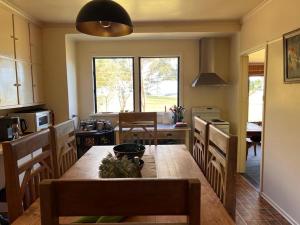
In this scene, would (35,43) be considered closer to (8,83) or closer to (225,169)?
(8,83)

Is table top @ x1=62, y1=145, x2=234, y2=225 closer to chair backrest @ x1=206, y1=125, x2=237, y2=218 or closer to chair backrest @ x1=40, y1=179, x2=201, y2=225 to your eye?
chair backrest @ x1=206, y1=125, x2=237, y2=218

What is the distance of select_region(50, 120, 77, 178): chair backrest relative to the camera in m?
1.62

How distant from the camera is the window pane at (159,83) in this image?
428 cm

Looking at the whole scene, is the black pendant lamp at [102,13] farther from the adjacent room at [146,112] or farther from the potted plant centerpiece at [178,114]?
the potted plant centerpiece at [178,114]

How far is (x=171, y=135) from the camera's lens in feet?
12.3

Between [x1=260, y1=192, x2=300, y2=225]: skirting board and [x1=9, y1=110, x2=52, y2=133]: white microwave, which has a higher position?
[x1=9, y1=110, x2=52, y2=133]: white microwave

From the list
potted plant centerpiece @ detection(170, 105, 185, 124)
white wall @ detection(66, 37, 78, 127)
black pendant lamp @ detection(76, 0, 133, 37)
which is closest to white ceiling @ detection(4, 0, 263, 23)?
white wall @ detection(66, 37, 78, 127)

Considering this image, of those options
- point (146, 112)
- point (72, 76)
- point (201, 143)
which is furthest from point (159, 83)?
point (201, 143)

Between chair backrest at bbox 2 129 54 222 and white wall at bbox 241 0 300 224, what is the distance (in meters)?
2.18

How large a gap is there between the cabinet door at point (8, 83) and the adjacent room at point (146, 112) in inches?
0.8

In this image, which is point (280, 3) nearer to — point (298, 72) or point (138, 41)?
point (298, 72)

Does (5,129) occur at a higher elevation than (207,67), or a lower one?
lower

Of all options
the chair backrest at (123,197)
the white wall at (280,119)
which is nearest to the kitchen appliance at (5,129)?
the chair backrest at (123,197)

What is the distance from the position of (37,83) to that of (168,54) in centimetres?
225
